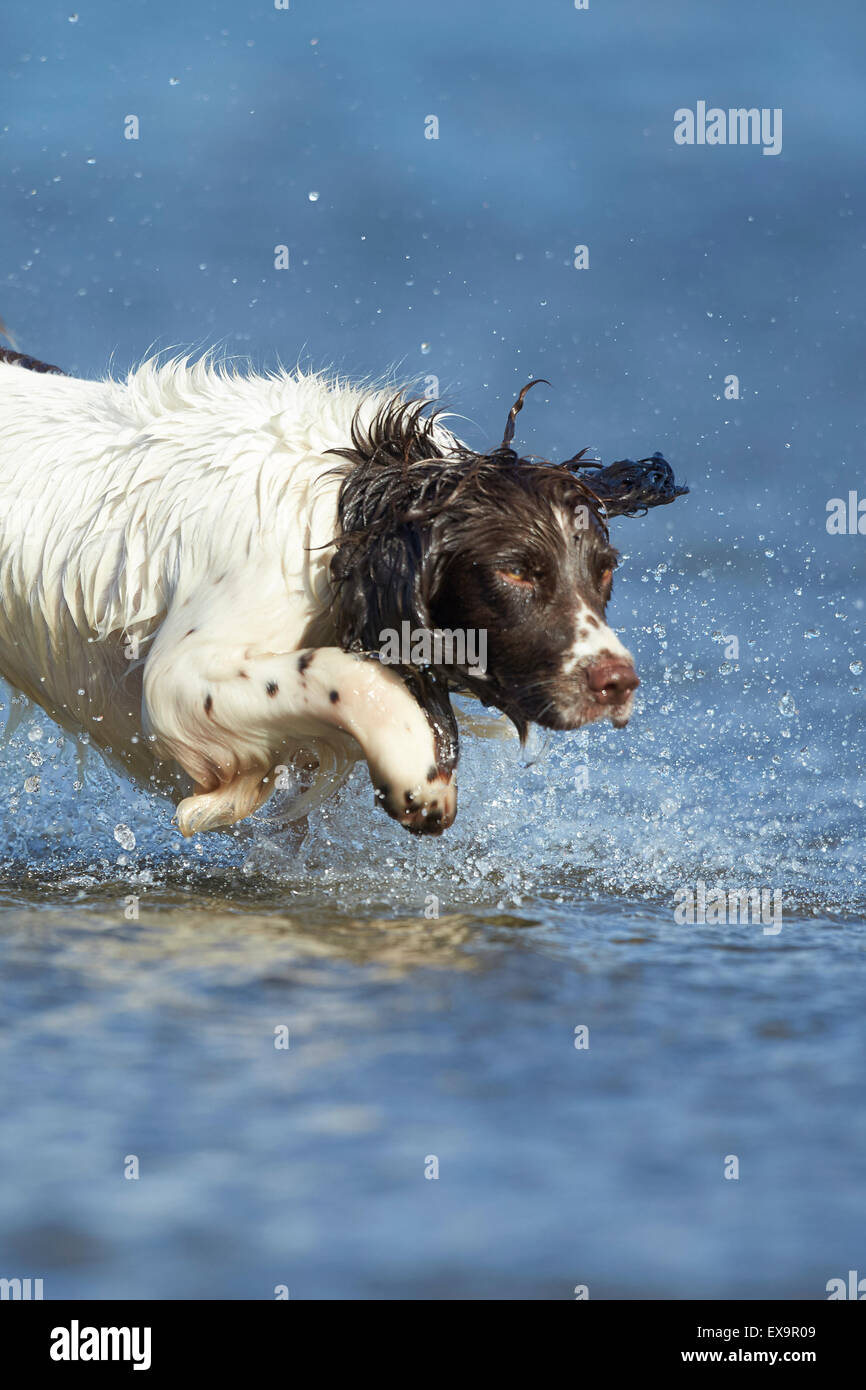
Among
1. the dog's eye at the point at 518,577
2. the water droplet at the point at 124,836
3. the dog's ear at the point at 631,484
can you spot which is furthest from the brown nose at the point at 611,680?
the water droplet at the point at 124,836

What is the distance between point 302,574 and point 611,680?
102 centimetres

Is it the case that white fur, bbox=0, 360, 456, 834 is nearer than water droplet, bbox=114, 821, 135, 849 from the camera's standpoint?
Yes

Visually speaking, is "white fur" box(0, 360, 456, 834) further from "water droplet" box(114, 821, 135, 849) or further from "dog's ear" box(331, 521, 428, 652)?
"water droplet" box(114, 821, 135, 849)

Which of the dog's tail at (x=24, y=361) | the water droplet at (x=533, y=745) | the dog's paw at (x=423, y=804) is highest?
the dog's tail at (x=24, y=361)

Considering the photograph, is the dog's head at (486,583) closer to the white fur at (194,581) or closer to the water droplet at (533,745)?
the white fur at (194,581)

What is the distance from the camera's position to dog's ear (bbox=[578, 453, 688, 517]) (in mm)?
5185

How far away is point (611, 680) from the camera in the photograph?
14.8 ft

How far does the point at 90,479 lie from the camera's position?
523cm

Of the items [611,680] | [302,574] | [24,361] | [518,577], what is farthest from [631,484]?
[24,361]

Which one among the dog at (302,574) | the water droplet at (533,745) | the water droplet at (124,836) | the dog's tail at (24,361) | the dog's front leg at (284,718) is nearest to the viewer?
the dog's front leg at (284,718)

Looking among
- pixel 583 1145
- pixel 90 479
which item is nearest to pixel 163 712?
pixel 90 479

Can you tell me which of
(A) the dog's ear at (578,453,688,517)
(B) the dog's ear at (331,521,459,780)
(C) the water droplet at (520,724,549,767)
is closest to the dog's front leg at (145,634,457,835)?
(B) the dog's ear at (331,521,459,780)

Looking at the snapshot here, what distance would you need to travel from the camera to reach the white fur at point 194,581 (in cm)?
462

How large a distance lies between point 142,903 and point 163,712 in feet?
2.37
